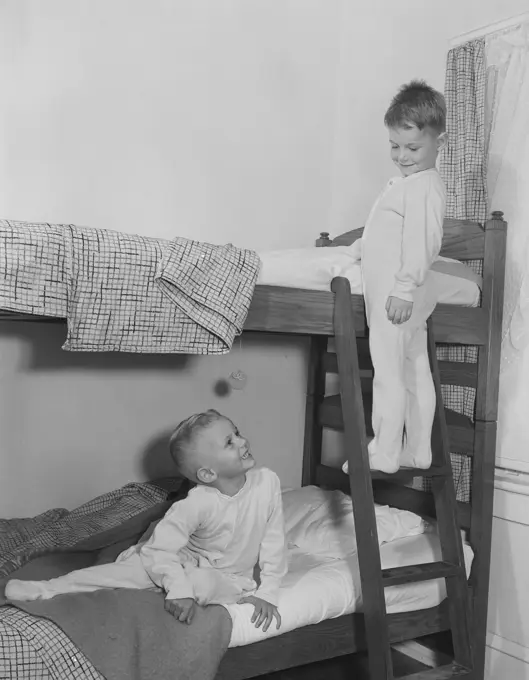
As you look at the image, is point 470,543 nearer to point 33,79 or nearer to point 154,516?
point 154,516

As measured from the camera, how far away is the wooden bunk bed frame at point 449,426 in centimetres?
215

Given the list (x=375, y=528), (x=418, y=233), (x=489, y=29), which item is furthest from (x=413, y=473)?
(x=489, y=29)

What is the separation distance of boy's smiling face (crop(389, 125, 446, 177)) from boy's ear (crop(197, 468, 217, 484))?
104 cm

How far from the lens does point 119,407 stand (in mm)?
3041

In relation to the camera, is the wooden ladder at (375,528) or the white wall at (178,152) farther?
the white wall at (178,152)

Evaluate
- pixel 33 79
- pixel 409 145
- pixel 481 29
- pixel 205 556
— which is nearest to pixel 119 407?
pixel 205 556

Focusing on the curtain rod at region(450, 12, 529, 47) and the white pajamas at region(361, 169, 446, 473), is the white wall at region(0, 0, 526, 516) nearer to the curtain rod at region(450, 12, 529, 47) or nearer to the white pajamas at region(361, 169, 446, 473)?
the curtain rod at region(450, 12, 529, 47)

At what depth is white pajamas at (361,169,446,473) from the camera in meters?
2.25

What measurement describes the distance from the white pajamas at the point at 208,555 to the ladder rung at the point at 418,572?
305 millimetres

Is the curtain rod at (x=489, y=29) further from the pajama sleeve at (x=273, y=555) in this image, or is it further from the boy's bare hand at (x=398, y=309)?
the pajama sleeve at (x=273, y=555)

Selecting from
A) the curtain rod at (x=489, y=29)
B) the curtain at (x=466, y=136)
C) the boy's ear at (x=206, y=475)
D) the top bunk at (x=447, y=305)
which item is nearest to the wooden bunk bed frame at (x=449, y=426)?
the top bunk at (x=447, y=305)

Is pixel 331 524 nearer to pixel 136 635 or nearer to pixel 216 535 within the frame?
pixel 216 535

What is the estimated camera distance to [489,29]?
282 centimetres

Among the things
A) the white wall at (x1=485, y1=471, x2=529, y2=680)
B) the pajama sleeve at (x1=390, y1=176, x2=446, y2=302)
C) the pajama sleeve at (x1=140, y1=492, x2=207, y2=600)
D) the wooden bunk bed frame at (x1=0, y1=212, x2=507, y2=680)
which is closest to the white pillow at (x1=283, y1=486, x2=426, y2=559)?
the wooden bunk bed frame at (x1=0, y1=212, x2=507, y2=680)
